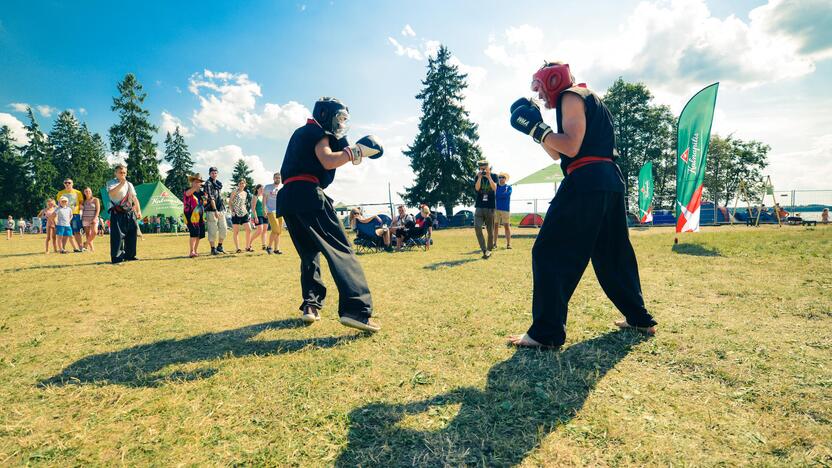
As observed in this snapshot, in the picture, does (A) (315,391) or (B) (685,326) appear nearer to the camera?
(A) (315,391)

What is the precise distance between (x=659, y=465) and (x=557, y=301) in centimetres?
125

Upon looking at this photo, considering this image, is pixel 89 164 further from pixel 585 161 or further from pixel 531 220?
pixel 585 161

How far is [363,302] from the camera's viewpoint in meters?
3.30

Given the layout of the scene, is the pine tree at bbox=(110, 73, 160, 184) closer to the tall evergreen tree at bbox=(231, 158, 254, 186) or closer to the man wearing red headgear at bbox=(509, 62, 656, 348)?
the tall evergreen tree at bbox=(231, 158, 254, 186)

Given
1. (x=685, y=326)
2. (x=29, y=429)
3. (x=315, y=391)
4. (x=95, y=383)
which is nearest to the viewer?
(x=29, y=429)

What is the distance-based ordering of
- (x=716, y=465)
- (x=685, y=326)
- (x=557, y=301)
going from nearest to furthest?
(x=716, y=465) < (x=557, y=301) < (x=685, y=326)

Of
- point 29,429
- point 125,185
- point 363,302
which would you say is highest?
point 125,185

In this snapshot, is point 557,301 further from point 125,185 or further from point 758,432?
point 125,185

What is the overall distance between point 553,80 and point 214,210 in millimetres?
9843

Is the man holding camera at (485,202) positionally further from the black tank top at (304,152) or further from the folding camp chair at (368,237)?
the black tank top at (304,152)

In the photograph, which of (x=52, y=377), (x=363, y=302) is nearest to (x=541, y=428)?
(x=363, y=302)

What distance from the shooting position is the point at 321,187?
3666mm

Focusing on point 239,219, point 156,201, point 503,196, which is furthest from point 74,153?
point 503,196

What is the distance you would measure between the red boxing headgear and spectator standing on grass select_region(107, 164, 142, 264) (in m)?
8.97
